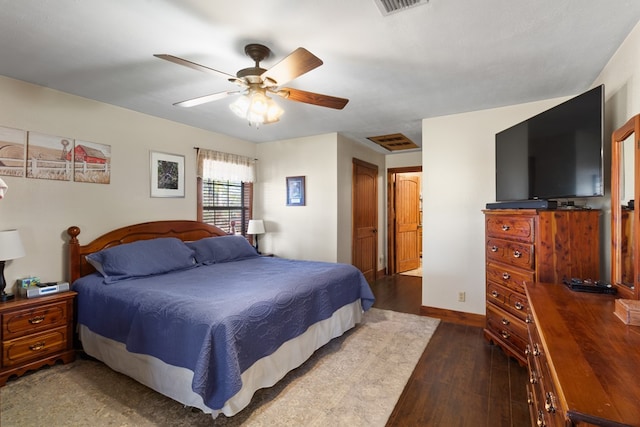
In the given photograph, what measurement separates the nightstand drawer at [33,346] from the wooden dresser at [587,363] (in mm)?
3334

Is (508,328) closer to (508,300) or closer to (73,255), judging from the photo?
(508,300)

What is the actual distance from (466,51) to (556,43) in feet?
1.82

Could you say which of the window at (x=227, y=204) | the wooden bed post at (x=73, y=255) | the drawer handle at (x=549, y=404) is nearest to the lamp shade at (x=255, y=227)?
the window at (x=227, y=204)

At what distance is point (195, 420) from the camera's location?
6.14 ft

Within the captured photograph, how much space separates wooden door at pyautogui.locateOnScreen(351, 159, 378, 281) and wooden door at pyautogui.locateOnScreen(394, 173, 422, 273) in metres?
0.72

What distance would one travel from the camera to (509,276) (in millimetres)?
2479

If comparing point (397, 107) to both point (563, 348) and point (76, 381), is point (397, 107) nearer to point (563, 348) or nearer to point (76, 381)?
point (563, 348)

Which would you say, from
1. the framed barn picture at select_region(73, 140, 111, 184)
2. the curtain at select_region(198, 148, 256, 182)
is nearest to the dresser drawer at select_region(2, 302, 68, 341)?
the framed barn picture at select_region(73, 140, 111, 184)

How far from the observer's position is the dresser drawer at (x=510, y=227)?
227cm

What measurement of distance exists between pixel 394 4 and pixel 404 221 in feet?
16.6

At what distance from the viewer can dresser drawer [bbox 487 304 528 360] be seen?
232 cm

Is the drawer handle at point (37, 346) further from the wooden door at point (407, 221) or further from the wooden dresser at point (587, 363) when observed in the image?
the wooden door at point (407, 221)

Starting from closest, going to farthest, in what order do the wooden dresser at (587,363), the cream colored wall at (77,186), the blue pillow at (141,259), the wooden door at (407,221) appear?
the wooden dresser at (587,363)
the cream colored wall at (77,186)
the blue pillow at (141,259)
the wooden door at (407,221)

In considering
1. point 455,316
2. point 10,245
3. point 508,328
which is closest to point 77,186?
point 10,245
